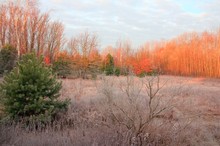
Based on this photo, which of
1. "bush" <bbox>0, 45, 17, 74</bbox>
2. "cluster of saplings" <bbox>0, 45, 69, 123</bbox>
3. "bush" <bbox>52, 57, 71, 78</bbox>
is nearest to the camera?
"cluster of saplings" <bbox>0, 45, 69, 123</bbox>

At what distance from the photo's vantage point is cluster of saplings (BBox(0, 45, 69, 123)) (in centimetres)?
830

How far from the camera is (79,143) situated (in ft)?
15.6

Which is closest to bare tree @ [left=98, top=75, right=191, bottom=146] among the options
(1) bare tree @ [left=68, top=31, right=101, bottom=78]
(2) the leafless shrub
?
(2) the leafless shrub

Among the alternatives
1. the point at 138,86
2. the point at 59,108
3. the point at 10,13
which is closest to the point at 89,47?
the point at 10,13

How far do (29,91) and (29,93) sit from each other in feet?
A: 0.24

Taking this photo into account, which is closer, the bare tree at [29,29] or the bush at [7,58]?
the bush at [7,58]

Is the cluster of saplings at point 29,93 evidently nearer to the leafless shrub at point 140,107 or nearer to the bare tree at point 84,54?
the leafless shrub at point 140,107

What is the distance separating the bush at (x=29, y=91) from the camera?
8328mm

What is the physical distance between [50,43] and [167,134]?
101 ft

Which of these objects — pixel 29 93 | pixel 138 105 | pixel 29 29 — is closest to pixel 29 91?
pixel 29 93

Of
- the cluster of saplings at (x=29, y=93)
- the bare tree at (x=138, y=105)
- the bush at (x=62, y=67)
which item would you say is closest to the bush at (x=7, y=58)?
the bush at (x=62, y=67)

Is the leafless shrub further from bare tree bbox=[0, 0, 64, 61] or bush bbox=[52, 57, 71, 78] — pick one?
bare tree bbox=[0, 0, 64, 61]

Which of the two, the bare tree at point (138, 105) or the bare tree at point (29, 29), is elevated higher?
the bare tree at point (29, 29)

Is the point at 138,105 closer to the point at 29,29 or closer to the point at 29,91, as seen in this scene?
the point at 29,91
